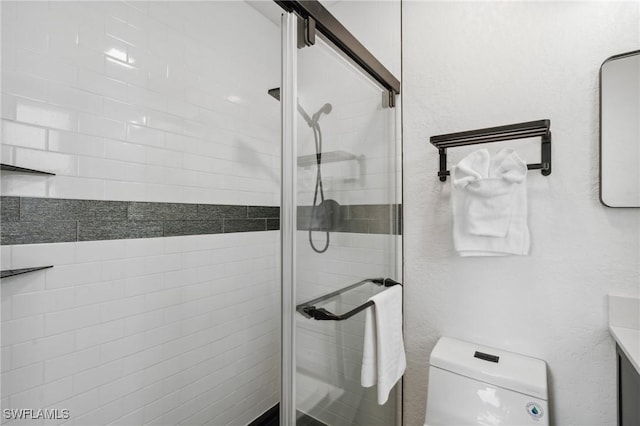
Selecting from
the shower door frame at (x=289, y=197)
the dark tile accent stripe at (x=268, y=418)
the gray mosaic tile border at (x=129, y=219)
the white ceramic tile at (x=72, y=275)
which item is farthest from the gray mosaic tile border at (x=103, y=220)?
the dark tile accent stripe at (x=268, y=418)

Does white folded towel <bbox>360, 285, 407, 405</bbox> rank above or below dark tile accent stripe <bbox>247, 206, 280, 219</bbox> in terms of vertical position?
below

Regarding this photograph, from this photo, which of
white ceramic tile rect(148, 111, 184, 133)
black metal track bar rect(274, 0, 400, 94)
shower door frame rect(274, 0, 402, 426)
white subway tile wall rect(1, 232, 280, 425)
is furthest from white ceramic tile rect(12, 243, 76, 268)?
black metal track bar rect(274, 0, 400, 94)

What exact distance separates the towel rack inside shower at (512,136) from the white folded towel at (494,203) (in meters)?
0.07

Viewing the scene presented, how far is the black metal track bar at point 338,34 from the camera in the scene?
0.93 meters

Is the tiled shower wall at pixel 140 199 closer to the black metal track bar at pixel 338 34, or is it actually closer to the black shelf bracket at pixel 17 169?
the black shelf bracket at pixel 17 169

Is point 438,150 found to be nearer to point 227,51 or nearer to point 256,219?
point 256,219

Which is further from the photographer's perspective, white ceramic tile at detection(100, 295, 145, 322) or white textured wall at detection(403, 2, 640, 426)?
white ceramic tile at detection(100, 295, 145, 322)

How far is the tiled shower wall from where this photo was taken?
1.07 metres

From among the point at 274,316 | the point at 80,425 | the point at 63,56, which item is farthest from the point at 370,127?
the point at 80,425

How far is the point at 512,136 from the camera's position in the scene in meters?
1.21

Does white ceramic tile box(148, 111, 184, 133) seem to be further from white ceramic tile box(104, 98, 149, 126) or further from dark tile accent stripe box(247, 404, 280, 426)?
dark tile accent stripe box(247, 404, 280, 426)

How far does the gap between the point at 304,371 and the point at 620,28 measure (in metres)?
1.63

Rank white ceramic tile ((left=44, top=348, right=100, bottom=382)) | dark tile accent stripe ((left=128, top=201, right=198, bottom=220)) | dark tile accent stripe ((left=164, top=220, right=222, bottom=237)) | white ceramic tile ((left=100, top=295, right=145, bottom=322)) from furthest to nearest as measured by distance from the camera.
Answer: dark tile accent stripe ((left=164, top=220, right=222, bottom=237))
dark tile accent stripe ((left=128, top=201, right=198, bottom=220))
white ceramic tile ((left=100, top=295, right=145, bottom=322))
white ceramic tile ((left=44, top=348, right=100, bottom=382))

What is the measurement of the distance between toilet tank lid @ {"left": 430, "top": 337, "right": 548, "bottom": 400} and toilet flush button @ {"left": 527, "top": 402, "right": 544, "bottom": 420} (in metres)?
0.03
